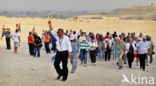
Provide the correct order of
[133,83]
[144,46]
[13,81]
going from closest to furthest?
1. [13,81]
2. [133,83]
3. [144,46]

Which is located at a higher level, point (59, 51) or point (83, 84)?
point (59, 51)

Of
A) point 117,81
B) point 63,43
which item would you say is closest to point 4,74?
point 63,43

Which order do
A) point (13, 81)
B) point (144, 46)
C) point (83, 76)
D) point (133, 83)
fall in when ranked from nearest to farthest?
point (13, 81), point (133, 83), point (83, 76), point (144, 46)

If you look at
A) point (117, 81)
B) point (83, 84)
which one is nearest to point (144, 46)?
point (117, 81)

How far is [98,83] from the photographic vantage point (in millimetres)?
8594

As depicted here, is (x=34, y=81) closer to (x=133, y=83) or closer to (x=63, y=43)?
(x=63, y=43)

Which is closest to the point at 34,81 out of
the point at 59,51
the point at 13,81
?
the point at 13,81

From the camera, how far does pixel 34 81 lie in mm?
8297

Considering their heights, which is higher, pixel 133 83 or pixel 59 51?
pixel 59 51

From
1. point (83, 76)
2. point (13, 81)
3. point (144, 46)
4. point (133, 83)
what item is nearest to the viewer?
point (13, 81)

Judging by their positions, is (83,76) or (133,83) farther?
(83,76)

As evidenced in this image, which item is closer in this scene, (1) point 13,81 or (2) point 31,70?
(1) point 13,81

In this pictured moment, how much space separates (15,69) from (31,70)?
0.62 m

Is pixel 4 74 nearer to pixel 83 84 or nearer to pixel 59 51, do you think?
pixel 59 51
